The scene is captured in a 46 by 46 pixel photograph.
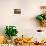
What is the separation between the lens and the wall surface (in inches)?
112

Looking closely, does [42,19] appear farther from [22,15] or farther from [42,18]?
[22,15]

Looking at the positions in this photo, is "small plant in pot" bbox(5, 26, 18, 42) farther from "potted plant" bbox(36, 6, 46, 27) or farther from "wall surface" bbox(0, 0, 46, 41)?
"potted plant" bbox(36, 6, 46, 27)

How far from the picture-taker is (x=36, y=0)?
2.87m

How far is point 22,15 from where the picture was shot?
2863 millimetres

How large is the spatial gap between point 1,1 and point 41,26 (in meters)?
0.75

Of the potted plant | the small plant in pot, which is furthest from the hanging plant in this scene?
the small plant in pot

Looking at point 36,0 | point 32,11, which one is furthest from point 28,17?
point 36,0

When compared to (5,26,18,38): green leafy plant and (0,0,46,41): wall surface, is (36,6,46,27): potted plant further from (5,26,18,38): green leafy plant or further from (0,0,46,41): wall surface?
(5,26,18,38): green leafy plant

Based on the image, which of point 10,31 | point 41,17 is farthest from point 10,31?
point 41,17

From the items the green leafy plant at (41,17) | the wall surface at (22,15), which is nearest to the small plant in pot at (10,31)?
the wall surface at (22,15)

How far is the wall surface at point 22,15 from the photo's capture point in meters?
2.86

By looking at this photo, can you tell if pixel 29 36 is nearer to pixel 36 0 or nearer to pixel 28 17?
pixel 28 17

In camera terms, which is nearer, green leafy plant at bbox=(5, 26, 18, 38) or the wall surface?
green leafy plant at bbox=(5, 26, 18, 38)

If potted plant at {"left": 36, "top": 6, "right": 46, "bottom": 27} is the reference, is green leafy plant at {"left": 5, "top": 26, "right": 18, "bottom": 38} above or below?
below
